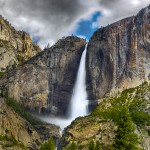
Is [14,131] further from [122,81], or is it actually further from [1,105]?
[122,81]

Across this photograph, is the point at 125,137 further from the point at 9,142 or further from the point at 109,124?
the point at 109,124

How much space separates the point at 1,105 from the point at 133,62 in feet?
259

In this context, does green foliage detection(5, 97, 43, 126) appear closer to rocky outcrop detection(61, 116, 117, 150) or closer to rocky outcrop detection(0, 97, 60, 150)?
rocky outcrop detection(0, 97, 60, 150)

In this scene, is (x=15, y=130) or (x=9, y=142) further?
(x=15, y=130)

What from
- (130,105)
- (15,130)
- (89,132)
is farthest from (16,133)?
(130,105)

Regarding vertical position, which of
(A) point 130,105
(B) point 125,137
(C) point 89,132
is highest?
(A) point 130,105

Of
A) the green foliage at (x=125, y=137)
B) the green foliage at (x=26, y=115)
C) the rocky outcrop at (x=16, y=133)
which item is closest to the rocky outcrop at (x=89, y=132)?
the rocky outcrop at (x=16, y=133)

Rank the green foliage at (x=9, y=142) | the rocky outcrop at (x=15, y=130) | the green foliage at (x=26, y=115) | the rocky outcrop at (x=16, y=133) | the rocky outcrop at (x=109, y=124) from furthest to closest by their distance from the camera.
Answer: the green foliage at (x=26, y=115)
the rocky outcrop at (x=109, y=124)
the rocky outcrop at (x=15, y=130)
the rocky outcrop at (x=16, y=133)
the green foliage at (x=9, y=142)

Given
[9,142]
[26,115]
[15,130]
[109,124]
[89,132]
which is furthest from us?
[26,115]

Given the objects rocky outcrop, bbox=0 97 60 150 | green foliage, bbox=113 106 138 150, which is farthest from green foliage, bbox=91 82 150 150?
green foliage, bbox=113 106 138 150

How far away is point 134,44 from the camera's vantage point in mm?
197250

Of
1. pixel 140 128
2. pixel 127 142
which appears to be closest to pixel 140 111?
pixel 140 128

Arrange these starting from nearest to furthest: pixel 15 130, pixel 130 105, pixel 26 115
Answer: pixel 15 130 < pixel 130 105 < pixel 26 115

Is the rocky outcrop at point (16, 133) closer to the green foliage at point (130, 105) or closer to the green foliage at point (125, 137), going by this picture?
the green foliage at point (130, 105)
